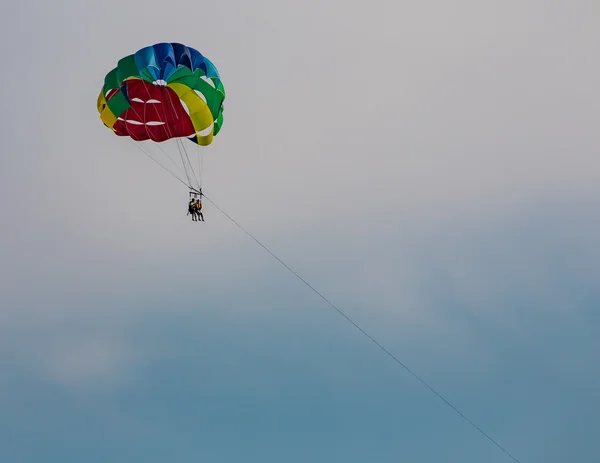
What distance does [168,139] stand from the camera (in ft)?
215

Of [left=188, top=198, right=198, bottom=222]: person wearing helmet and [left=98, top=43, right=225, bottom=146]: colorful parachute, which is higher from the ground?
[left=98, top=43, right=225, bottom=146]: colorful parachute

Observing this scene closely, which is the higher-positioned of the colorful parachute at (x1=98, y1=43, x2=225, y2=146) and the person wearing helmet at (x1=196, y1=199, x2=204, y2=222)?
the colorful parachute at (x1=98, y1=43, x2=225, y2=146)

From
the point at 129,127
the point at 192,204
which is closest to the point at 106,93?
the point at 129,127

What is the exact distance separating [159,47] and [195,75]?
238 cm

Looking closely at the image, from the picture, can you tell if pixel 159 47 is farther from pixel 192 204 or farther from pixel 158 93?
pixel 192 204

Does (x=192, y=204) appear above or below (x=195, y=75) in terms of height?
below

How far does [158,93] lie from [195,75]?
2.25 metres

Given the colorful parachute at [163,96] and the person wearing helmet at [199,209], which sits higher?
the colorful parachute at [163,96]

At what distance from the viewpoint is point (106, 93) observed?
6406 centimetres

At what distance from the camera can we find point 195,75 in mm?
63562

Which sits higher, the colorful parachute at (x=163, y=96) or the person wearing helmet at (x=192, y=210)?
the colorful parachute at (x=163, y=96)

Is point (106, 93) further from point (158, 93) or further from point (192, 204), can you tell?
point (192, 204)

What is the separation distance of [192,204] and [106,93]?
673 cm

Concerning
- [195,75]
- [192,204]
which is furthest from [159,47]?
[192,204]
